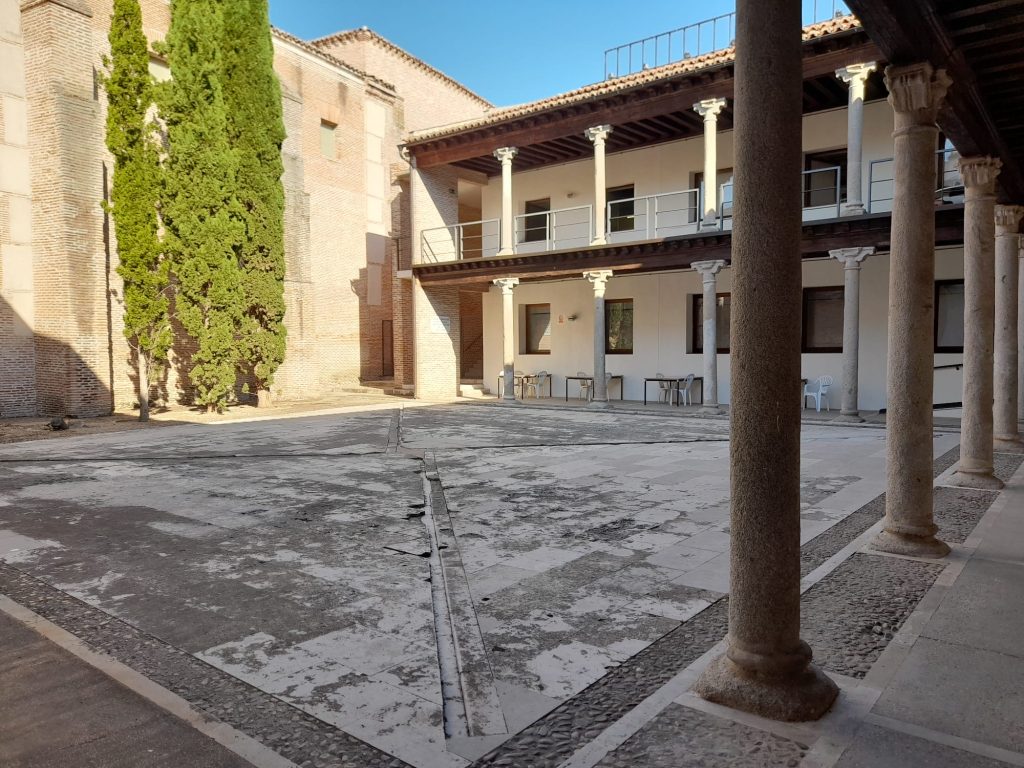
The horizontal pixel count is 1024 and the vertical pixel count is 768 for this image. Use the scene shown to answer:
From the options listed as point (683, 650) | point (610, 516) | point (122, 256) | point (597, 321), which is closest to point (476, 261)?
point (597, 321)

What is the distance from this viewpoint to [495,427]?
1277 cm

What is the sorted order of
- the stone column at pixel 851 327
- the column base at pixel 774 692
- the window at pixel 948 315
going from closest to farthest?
the column base at pixel 774 692, the stone column at pixel 851 327, the window at pixel 948 315

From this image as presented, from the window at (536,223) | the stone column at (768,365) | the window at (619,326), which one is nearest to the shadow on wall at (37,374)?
the window at (536,223)

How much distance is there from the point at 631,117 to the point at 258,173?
8.40m

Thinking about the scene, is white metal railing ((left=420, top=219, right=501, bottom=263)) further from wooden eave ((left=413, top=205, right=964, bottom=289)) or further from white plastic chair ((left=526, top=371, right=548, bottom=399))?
white plastic chair ((left=526, top=371, right=548, bottom=399))

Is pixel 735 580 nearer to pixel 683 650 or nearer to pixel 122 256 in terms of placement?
pixel 683 650

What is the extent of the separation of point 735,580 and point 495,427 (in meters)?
10.1

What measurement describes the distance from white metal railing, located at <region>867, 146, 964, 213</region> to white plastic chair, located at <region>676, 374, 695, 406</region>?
5039 mm

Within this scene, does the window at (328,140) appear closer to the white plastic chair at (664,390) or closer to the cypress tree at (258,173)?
the cypress tree at (258,173)

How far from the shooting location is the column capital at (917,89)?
4434 millimetres

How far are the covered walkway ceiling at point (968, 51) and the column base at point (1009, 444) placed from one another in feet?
12.2

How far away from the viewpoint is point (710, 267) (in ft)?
46.9

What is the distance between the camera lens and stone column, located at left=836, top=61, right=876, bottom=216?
12172 millimetres

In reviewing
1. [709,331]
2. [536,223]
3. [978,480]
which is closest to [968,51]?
[978,480]
